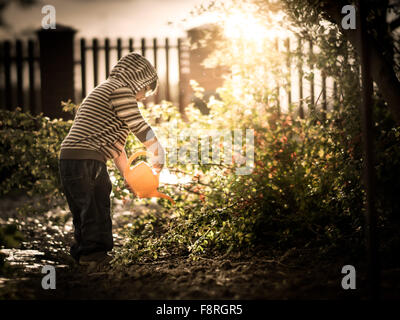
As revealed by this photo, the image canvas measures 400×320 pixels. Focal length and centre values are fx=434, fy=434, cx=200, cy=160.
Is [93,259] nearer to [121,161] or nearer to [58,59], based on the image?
[121,161]

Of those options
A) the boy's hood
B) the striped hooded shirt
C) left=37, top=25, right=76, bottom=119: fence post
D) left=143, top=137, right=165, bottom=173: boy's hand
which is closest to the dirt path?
left=143, top=137, right=165, bottom=173: boy's hand

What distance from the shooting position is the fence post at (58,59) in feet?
25.3

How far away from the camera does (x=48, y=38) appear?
311 inches

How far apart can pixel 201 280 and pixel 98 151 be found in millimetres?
1179

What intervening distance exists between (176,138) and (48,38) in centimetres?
520

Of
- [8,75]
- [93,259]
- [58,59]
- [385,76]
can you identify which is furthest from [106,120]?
[8,75]

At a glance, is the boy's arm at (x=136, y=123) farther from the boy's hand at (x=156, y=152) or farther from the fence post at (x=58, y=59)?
the fence post at (x=58, y=59)

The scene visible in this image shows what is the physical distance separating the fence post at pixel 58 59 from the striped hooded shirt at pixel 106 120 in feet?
15.8

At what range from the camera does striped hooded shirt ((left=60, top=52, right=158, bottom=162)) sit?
119 inches

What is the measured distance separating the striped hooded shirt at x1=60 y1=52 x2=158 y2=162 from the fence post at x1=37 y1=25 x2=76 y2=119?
4826 millimetres

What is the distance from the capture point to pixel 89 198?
3.04m

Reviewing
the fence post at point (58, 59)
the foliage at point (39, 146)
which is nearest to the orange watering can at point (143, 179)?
the foliage at point (39, 146)

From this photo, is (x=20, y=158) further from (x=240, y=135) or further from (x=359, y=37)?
(x=359, y=37)

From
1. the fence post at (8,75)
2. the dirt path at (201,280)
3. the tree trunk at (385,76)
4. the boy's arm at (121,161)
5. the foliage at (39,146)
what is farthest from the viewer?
the fence post at (8,75)
